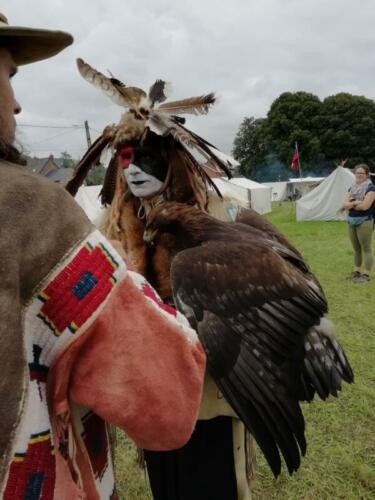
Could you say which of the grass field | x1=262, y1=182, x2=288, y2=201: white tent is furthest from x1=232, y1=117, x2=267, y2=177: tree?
the grass field

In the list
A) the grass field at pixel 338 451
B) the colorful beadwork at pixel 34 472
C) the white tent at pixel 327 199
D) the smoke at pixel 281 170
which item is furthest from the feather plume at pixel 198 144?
the smoke at pixel 281 170

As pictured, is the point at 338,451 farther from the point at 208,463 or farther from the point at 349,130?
the point at 349,130

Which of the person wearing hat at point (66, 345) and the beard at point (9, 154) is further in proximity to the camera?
the beard at point (9, 154)

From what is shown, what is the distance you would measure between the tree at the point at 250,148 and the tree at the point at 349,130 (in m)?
7.51

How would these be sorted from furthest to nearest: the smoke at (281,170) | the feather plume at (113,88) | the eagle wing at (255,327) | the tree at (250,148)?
the tree at (250,148)
the smoke at (281,170)
the feather plume at (113,88)
the eagle wing at (255,327)

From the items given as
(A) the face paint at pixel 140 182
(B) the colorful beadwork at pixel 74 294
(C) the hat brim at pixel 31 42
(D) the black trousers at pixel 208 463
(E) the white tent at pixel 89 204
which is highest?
(C) the hat brim at pixel 31 42

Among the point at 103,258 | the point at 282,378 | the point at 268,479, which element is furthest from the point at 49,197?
the point at 268,479

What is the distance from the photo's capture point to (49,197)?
68 centimetres

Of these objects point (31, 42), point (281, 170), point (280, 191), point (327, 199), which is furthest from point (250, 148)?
point (31, 42)

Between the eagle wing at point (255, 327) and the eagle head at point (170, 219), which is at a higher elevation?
the eagle head at point (170, 219)

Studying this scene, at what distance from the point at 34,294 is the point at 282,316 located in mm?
1106

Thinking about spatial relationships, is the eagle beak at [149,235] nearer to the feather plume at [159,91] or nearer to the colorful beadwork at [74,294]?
the feather plume at [159,91]

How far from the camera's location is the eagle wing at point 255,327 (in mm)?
1319

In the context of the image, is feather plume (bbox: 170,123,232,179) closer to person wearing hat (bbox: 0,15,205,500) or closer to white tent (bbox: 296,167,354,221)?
person wearing hat (bbox: 0,15,205,500)
